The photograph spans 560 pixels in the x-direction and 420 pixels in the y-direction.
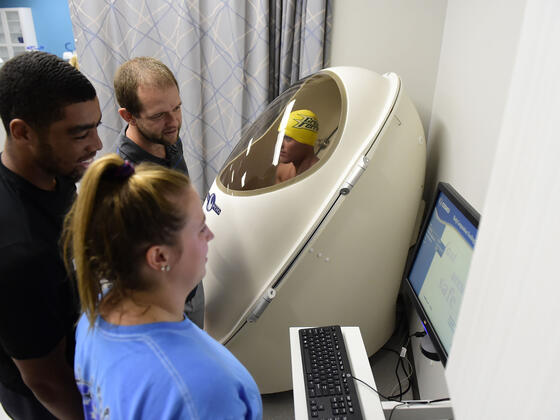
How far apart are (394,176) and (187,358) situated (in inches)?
42.5

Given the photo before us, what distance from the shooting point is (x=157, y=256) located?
703 millimetres

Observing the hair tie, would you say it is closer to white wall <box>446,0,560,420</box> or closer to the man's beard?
white wall <box>446,0,560,420</box>

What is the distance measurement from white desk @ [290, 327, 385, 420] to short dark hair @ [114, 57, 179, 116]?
1.03 metres

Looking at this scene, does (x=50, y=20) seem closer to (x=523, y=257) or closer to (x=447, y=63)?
(x=447, y=63)

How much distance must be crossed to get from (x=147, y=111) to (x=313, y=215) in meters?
0.75

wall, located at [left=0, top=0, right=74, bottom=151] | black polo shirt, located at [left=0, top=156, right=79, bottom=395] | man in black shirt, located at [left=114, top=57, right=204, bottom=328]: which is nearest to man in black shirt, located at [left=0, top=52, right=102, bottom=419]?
black polo shirt, located at [left=0, top=156, right=79, bottom=395]

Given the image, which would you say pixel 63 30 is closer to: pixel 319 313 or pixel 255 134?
pixel 255 134

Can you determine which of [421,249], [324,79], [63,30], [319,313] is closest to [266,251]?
[319,313]

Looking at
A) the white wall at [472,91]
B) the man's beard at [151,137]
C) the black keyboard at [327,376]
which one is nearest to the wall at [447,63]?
the white wall at [472,91]

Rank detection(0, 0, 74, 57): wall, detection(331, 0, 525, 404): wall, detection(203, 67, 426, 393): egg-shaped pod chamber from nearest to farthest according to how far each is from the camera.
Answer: detection(331, 0, 525, 404): wall < detection(203, 67, 426, 393): egg-shaped pod chamber < detection(0, 0, 74, 57): wall

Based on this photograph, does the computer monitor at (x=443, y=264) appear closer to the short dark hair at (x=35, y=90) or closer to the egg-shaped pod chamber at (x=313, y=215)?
the egg-shaped pod chamber at (x=313, y=215)

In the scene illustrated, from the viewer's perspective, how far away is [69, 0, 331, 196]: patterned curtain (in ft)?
6.97

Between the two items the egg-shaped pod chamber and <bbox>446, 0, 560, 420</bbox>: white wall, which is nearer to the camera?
<bbox>446, 0, 560, 420</bbox>: white wall

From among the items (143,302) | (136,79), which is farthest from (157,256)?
(136,79)
